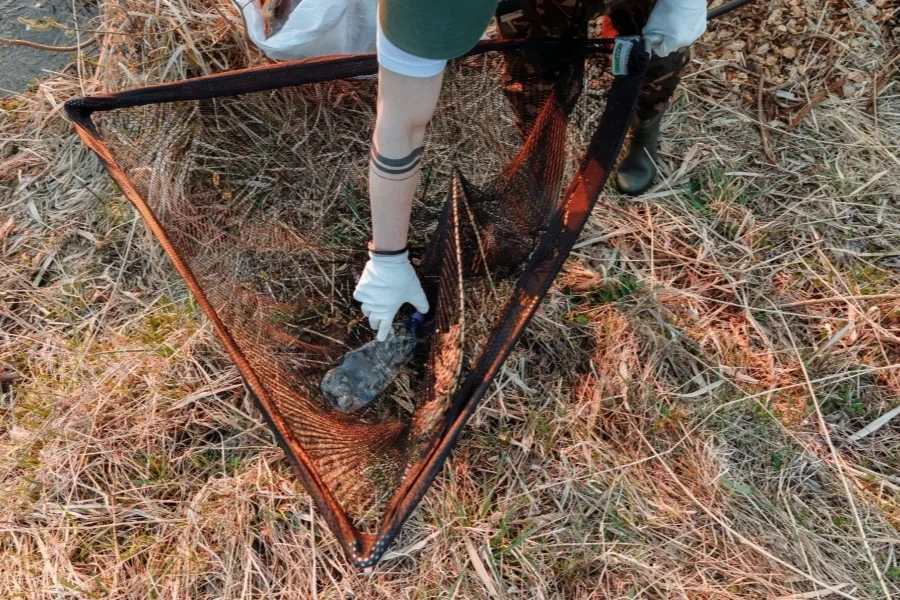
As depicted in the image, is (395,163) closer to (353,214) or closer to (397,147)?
(397,147)

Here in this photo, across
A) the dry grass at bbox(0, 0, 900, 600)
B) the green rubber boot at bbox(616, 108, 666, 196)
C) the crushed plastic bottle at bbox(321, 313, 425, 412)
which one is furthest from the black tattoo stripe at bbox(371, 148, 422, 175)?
the green rubber boot at bbox(616, 108, 666, 196)

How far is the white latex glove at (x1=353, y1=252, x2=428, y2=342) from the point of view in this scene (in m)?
1.64

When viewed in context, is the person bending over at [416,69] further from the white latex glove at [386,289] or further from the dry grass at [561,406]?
the dry grass at [561,406]

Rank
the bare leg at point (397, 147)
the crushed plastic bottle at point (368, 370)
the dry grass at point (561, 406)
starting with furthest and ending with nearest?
1. the crushed plastic bottle at point (368, 370)
2. the dry grass at point (561, 406)
3. the bare leg at point (397, 147)

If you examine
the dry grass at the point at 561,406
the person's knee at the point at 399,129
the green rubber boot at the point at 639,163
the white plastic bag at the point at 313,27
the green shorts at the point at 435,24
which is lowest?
the dry grass at the point at 561,406

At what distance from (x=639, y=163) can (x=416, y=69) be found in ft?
4.45

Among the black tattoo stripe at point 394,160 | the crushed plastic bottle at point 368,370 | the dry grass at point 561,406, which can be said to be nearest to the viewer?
the black tattoo stripe at point 394,160

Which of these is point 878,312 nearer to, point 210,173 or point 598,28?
point 598,28

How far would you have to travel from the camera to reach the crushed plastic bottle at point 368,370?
68.1 inches

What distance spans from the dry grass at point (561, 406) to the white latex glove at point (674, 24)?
65 cm

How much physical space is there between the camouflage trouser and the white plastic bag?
45cm

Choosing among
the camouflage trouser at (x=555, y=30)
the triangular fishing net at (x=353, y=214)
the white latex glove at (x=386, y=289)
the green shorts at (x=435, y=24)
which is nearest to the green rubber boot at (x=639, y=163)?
the camouflage trouser at (x=555, y=30)

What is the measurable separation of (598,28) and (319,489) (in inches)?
89.6

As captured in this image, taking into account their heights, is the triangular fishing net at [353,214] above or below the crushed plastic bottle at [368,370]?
above
